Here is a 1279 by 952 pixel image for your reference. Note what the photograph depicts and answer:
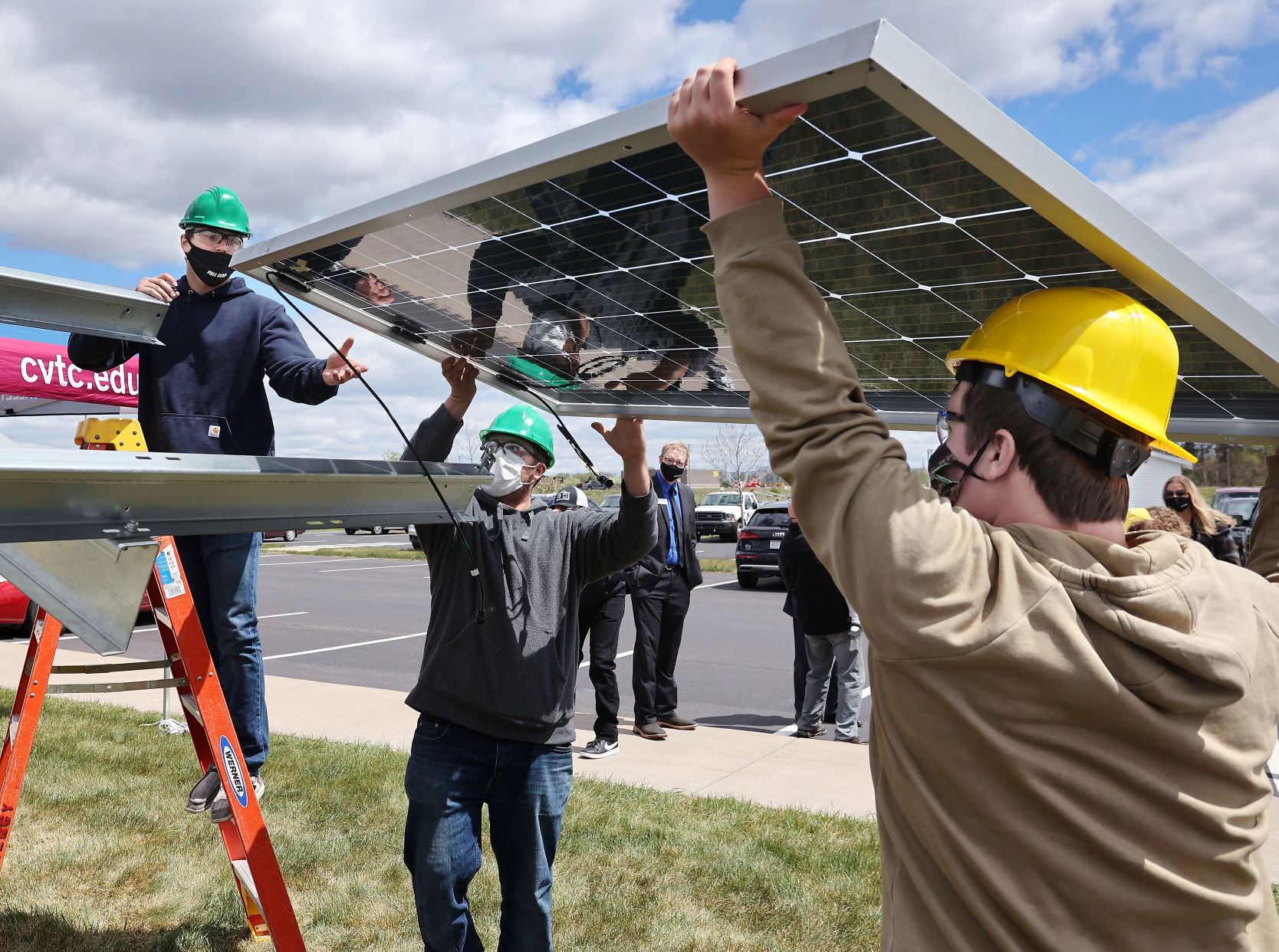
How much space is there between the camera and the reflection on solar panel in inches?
48.1

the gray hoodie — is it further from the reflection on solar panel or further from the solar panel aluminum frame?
the solar panel aluminum frame

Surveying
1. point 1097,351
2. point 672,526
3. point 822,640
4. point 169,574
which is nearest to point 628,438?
point 169,574

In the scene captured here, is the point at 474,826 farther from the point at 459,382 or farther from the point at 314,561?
the point at 314,561

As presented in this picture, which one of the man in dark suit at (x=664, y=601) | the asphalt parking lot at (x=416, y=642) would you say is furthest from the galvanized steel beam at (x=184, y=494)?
the asphalt parking lot at (x=416, y=642)

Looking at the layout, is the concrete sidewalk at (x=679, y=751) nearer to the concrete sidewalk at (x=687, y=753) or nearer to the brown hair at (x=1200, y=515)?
the concrete sidewalk at (x=687, y=753)

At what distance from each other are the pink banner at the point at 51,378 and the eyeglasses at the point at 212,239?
162 inches

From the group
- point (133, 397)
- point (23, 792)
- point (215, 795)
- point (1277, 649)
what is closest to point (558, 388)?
point (215, 795)

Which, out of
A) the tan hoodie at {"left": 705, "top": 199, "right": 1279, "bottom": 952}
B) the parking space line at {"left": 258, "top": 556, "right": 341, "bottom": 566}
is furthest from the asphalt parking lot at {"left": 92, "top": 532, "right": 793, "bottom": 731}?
the tan hoodie at {"left": 705, "top": 199, "right": 1279, "bottom": 952}

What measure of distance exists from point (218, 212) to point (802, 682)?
21.9 feet

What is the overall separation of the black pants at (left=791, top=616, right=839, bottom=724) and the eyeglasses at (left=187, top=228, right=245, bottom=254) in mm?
6020

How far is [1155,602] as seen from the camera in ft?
3.68

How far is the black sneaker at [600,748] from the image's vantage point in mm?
6867

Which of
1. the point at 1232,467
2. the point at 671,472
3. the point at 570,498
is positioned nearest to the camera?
the point at 671,472

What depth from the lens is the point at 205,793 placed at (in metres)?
3.38
